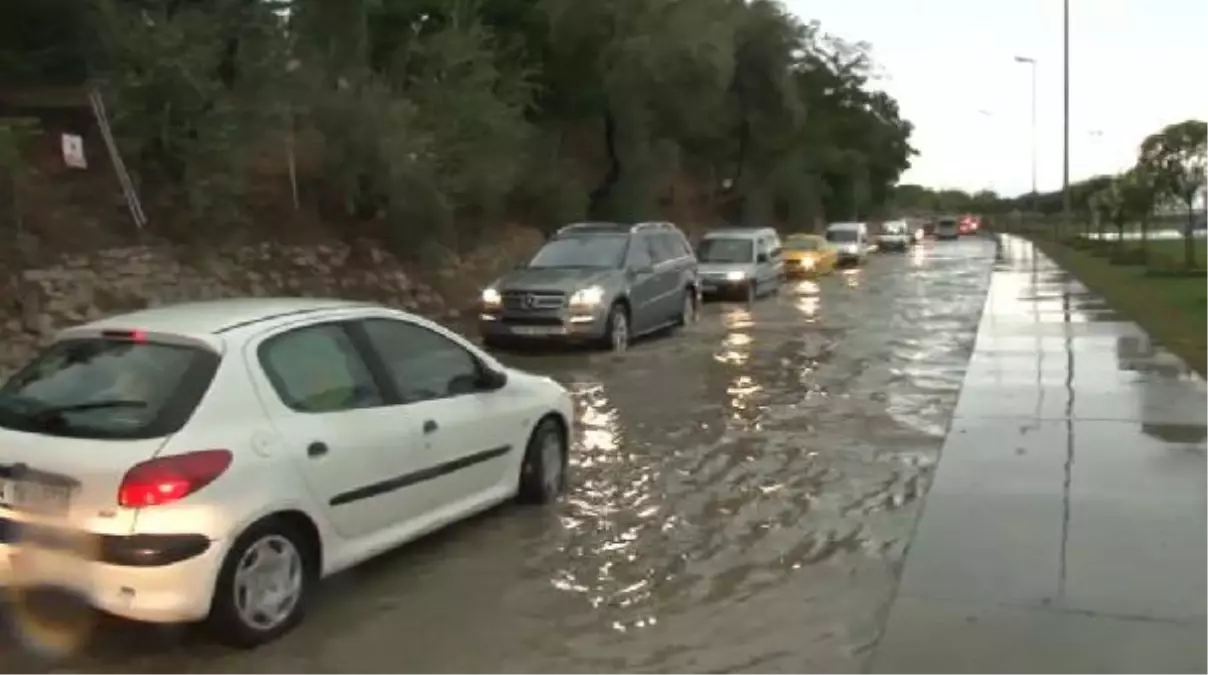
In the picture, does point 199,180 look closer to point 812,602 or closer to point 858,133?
point 812,602

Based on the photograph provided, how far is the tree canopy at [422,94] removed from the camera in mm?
16094

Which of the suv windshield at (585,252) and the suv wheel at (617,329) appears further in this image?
the suv windshield at (585,252)

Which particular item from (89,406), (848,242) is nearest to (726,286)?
(848,242)

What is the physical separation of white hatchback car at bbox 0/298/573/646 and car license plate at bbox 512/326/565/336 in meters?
9.68

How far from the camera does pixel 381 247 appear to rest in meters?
Result: 21.5

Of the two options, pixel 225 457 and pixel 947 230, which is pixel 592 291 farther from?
pixel 947 230

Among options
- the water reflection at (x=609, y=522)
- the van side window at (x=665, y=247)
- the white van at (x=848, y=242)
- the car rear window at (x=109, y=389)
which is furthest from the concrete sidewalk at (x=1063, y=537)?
the white van at (x=848, y=242)

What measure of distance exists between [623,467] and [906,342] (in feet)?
30.1

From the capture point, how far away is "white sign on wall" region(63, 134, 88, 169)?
50.4 ft

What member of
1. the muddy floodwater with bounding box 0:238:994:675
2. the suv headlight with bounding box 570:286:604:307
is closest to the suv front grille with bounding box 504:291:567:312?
the suv headlight with bounding box 570:286:604:307

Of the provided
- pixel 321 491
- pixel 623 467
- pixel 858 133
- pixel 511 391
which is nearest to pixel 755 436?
pixel 623 467

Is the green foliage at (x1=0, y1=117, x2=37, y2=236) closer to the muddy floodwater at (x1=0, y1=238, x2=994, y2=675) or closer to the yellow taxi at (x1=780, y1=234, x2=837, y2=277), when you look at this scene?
the muddy floodwater at (x1=0, y1=238, x2=994, y2=675)

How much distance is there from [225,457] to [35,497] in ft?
2.50

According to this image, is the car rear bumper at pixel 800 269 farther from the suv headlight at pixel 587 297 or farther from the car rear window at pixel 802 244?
the suv headlight at pixel 587 297
